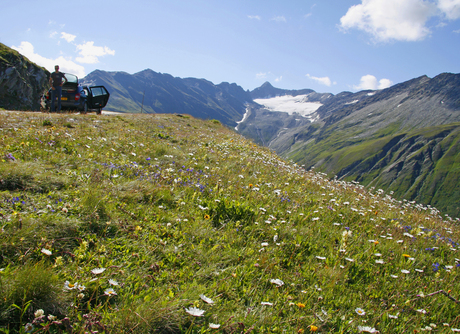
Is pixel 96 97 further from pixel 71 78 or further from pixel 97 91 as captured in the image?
pixel 71 78

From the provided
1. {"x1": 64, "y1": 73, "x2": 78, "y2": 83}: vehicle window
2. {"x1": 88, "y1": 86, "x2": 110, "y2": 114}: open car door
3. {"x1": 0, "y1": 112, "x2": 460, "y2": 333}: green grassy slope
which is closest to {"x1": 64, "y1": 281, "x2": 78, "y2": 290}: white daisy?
{"x1": 0, "y1": 112, "x2": 460, "y2": 333}: green grassy slope

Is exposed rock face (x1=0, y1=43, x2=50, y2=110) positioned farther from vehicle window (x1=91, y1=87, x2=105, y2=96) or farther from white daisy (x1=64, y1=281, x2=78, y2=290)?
white daisy (x1=64, y1=281, x2=78, y2=290)

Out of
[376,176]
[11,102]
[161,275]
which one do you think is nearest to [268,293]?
[161,275]

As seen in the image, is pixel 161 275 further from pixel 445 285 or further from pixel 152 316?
pixel 445 285

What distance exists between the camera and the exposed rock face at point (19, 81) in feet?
86.6

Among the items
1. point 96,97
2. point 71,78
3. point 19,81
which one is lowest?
point 96,97

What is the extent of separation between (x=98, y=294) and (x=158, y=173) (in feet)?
11.2

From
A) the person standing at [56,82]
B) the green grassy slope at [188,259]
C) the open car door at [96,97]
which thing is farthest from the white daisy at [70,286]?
the open car door at [96,97]

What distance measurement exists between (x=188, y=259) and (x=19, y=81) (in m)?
36.2

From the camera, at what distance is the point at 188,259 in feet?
10.8

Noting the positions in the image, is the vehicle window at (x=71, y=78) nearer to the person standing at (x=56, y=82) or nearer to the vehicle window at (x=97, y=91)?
the vehicle window at (x=97, y=91)

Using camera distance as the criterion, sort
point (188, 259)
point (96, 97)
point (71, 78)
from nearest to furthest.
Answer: point (188, 259) → point (71, 78) → point (96, 97)

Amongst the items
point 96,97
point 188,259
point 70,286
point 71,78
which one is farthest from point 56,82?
point 70,286

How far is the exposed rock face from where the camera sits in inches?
1039
